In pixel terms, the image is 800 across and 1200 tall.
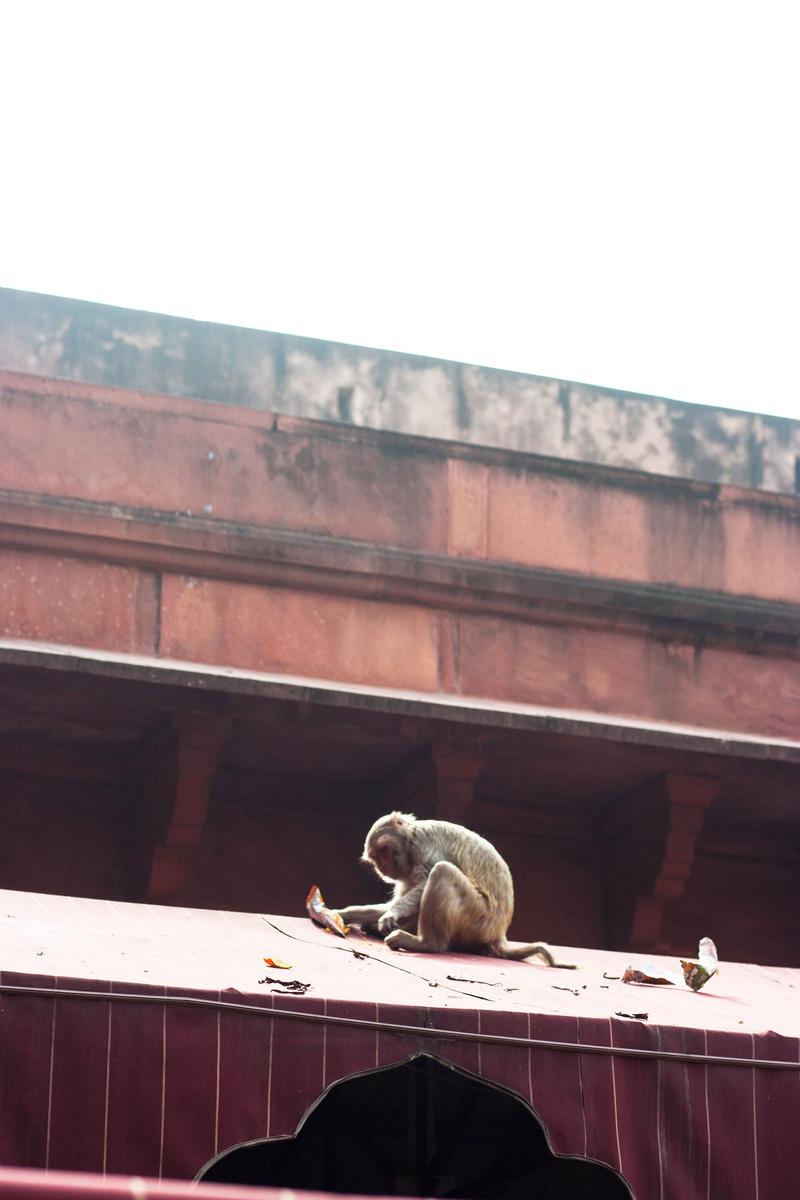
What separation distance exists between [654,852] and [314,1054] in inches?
149

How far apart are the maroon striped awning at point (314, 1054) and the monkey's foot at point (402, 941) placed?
64cm

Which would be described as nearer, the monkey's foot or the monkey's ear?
the monkey's foot

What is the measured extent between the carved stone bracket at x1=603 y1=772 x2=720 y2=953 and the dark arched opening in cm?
125

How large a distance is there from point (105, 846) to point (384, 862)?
185 centimetres

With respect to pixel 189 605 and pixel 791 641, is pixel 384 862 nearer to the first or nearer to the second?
pixel 189 605

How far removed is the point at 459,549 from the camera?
8305 millimetres

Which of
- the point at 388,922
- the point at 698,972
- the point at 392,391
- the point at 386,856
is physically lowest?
the point at 698,972

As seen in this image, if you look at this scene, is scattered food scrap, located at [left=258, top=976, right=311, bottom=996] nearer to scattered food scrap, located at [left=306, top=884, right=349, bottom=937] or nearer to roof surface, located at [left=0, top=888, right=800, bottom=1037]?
roof surface, located at [left=0, top=888, right=800, bottom=1037]

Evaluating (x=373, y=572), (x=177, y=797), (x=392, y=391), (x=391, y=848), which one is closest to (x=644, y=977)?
(x=391, y=848)

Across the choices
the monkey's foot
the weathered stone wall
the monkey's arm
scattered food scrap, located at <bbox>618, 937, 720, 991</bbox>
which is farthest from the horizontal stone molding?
scattered food scrap, located at <bbox>618, 937, 720, 991</bbox>

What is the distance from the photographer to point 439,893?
587cm

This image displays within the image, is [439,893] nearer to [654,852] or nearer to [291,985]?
[291,985]

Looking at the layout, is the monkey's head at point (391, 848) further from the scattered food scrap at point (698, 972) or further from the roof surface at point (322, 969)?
the scattered food scrap at point (698, 972)

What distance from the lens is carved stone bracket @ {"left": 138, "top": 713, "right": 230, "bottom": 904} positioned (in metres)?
7.05
